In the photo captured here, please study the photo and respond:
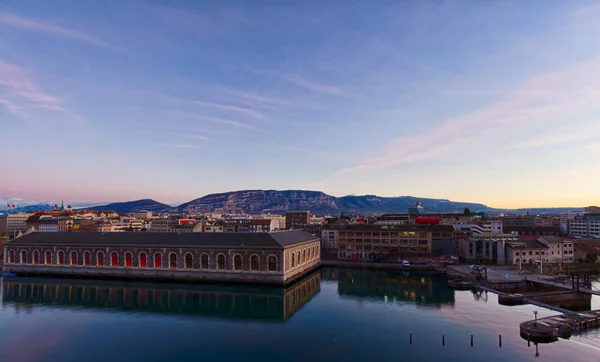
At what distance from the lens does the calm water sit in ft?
110

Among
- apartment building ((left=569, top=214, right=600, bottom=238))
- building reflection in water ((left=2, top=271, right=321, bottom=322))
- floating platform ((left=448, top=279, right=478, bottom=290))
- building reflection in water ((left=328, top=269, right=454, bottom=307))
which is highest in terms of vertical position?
apartment building ((left=569, top=214, right=600, bottom=238))

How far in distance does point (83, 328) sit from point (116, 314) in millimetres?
→ 5960

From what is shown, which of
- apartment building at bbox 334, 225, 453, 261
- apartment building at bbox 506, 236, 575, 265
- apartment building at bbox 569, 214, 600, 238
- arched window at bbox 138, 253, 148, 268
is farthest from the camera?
apartment building at bbox 569, 214, 600, 238

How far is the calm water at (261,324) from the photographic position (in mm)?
33469

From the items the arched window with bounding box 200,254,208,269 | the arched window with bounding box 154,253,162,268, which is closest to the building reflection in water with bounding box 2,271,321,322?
the arched window with bounding box 200,254,208,269

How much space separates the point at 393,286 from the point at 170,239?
36.3m

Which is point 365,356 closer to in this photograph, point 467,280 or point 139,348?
point 139,348

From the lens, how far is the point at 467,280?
64.2 metres

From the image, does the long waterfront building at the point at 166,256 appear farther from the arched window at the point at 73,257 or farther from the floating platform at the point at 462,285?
the floating platform at the point at 462,285

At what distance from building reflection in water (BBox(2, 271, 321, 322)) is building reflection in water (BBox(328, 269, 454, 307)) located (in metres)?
6.49

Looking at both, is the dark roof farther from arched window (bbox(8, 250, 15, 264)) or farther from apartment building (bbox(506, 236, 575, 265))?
apartment building (bbox(506, 236, 575, 265))

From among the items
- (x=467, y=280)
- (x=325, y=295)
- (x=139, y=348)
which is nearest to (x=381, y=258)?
(x=467, y=280)

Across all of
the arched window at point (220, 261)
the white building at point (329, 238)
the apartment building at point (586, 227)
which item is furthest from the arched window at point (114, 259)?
the apartment building at point (586, 227)

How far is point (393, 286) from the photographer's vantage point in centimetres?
6438
